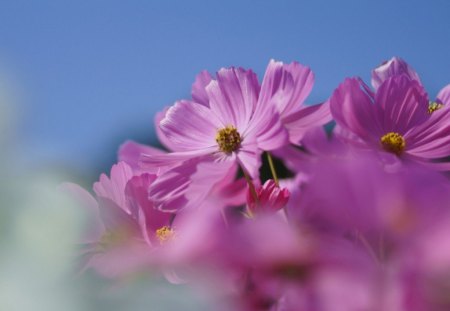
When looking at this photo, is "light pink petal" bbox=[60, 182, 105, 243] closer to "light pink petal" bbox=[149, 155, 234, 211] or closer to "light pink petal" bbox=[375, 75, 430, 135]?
"light pink petal" bbox=[149, 155, 234, 211]

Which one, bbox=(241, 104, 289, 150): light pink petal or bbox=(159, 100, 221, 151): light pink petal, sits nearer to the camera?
bbox=(241, 104, 289, 150): light pink petal

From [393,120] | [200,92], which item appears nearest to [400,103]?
[393,120]

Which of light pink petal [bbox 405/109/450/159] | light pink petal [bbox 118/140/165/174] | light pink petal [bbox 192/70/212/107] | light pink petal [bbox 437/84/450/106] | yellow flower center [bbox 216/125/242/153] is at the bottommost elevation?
light pink petal [bbox 405/109/450/159]

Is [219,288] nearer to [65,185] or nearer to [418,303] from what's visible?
[418,303]

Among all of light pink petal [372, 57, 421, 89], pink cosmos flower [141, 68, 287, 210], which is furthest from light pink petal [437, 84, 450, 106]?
pink cosmos flower [141, 68, 287, 210]

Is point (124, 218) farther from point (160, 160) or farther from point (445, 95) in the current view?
point (445, 95)

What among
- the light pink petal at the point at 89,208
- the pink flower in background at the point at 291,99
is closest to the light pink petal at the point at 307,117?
the pink flower in background at the point at 291,99

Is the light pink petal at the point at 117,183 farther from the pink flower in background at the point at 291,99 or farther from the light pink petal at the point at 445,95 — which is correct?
the light pink petal at the point at 445,95
